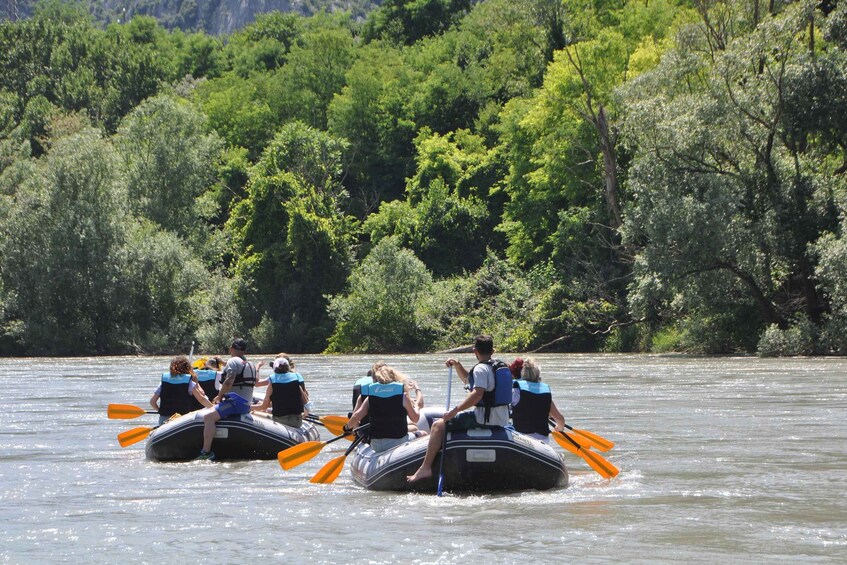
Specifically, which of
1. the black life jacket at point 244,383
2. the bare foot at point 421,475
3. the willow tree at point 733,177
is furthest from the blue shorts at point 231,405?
the willow tree at point 733,177

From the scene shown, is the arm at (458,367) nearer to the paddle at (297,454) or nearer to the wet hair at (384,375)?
the wet hair at (384,375)

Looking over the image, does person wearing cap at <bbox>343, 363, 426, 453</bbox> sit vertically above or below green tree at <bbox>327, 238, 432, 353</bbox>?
below

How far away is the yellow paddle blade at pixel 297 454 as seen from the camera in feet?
49.3

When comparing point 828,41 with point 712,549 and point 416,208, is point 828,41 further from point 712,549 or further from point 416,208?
point 712,549

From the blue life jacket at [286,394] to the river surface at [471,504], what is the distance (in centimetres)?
76

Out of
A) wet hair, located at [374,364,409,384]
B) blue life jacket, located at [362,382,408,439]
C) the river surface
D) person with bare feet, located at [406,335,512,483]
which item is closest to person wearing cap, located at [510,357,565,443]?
the river surface

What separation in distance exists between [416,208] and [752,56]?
2513 cm

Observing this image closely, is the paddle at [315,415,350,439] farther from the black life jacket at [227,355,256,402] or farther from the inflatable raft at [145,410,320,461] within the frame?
the black life jacket at [227,355,256,402]

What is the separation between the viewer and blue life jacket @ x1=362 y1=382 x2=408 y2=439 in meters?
14.1

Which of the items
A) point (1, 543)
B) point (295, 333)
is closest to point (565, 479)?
point (1, 543)

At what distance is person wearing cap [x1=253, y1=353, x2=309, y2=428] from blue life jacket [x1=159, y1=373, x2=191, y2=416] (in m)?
1.02

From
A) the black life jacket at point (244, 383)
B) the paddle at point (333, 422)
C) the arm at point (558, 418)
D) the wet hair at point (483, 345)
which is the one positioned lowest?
the paddle at point (333, 422)

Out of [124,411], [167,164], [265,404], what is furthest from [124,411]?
[167,164]

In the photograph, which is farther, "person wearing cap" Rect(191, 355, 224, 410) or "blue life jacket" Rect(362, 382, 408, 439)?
"person wearing cap" Rect(191, 355, 224, 410)
